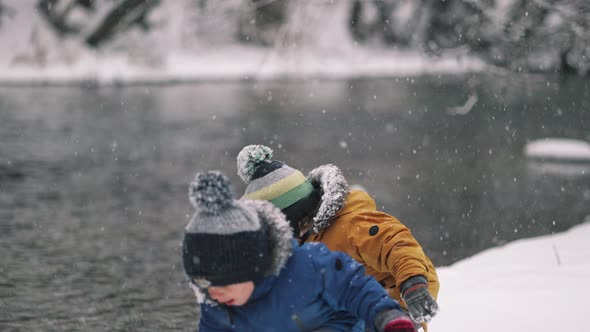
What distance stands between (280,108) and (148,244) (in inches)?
588

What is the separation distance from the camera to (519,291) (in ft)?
17.7

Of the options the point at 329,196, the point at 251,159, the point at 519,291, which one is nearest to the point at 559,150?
the point at 519,291

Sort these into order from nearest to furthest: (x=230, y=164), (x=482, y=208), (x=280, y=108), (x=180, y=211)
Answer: (x=180, y=211)
(x=482, y=208)
(x=230, y=164)
(x=280, y=108)

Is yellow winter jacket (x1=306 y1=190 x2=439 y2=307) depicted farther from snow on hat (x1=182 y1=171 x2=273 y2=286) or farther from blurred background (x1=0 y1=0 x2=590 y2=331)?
blurred background (x1=0 y1=0 x2=590 y2=331)

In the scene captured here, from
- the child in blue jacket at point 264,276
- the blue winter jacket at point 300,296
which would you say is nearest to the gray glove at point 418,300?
the child in blue jacket at point 264,276

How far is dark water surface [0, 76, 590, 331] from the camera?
7.24 metres

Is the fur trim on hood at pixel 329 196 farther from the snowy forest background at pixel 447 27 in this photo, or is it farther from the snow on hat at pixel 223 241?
the snowy forest background at pixel 447 27

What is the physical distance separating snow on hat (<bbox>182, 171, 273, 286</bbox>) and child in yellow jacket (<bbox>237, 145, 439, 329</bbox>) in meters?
0.85

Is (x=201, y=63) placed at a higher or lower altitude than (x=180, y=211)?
lower

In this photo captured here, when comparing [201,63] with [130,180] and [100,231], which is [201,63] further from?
[100,231]

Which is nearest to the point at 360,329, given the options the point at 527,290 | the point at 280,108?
the point at 527,290

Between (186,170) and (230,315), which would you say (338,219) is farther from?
(186,170)

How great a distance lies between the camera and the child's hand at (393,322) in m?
2.54

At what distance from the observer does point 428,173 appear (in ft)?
47.1
